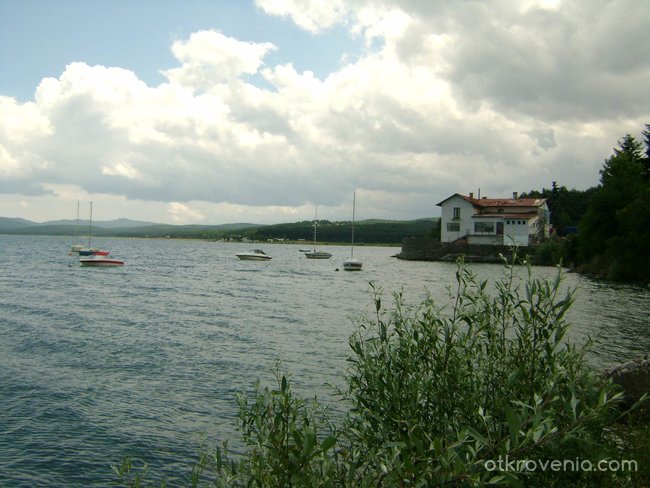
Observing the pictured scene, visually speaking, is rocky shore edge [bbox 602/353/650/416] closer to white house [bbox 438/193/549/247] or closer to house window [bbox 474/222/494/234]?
white house [bbox 438/193/549/247]

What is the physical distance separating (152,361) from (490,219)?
9710 cm

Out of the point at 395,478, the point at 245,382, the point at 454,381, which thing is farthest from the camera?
the point at 245,382

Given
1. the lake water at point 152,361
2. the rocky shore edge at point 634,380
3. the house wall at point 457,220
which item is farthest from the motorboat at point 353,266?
the rocky shore edge at point 634,380

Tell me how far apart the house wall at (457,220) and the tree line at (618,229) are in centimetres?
1862

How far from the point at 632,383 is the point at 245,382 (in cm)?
1254

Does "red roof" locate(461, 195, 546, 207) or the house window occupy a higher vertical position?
"red roof" locate(461, 195, 546, 207)

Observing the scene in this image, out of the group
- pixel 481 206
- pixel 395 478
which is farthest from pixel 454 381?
pixel 481 206

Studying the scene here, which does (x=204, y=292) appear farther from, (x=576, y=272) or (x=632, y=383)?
(x=576, y=272)

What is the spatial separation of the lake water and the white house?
59.0 metres

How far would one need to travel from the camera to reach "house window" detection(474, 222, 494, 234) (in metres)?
110

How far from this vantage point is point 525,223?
347 feet

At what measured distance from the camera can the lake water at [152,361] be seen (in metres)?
13.7

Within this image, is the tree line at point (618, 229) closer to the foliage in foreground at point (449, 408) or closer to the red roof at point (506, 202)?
the red roof at point (506, 202)

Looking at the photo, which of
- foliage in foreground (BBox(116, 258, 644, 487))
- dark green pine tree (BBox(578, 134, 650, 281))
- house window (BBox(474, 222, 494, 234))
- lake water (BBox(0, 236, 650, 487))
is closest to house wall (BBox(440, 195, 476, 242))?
house window (BBox(474, 222, 494, 234))
